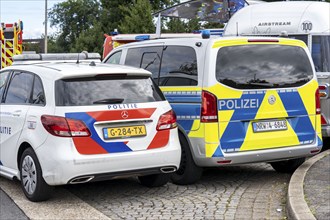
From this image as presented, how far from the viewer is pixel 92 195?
7.05 metres

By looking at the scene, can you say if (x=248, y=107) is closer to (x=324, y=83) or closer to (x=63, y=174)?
(x=63, y=174)

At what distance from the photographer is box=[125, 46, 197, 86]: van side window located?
7.35 meters

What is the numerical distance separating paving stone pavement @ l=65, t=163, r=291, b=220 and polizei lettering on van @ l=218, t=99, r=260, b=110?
3.43 feet

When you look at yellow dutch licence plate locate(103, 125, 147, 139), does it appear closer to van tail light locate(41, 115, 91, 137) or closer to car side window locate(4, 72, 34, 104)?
van tail light locate(41, 115, 91, 137)

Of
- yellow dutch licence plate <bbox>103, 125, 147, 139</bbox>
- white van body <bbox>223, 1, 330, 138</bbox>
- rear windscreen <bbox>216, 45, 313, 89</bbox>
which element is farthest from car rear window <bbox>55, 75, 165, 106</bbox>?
white van body <bbox>223, 1, 330, 138</bbox>

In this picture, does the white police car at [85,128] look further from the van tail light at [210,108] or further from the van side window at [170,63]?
the van side window at [170,63]

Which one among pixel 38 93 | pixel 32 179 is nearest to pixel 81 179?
pixel 32 179

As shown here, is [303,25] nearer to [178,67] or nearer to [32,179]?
[178,67]

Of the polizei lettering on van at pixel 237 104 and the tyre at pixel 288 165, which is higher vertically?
the polizei lettering on van at pixel 237 104

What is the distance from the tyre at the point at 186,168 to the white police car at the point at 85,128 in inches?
13.0

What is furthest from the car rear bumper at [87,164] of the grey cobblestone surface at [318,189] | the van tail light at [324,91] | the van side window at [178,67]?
the van tail light at [324,91]

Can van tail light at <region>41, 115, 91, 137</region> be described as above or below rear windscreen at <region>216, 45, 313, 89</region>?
below

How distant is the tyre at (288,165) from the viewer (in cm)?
825

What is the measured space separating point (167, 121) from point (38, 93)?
1.54 m
